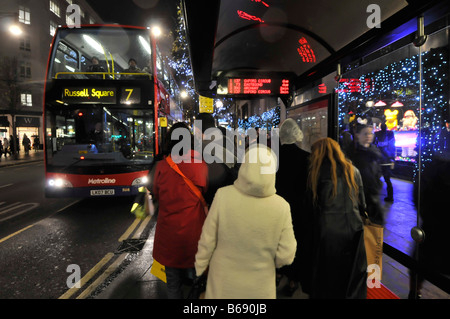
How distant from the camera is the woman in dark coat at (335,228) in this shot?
2.49m

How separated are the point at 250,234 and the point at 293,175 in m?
1.41

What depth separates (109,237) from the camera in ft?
16.9

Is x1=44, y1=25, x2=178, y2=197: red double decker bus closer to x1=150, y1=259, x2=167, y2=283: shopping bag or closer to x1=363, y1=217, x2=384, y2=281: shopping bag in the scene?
x1=150, y1=259, x2=167, y2=283: shopping bag

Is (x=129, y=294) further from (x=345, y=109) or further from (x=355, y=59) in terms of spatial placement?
(x=345, y=109)

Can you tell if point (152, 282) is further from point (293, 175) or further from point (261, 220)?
point (261, 220)

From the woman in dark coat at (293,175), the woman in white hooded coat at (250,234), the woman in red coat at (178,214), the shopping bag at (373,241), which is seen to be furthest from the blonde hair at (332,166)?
the woman in red coat at (178,214)

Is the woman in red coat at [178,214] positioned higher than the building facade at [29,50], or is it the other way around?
the building facade at [29,50]

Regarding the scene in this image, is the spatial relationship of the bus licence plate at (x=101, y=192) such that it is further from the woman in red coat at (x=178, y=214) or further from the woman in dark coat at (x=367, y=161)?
the woman in dark coat at (x=367, y=161)

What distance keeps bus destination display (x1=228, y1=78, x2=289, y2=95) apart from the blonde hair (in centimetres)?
502

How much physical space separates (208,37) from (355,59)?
8.18 ft

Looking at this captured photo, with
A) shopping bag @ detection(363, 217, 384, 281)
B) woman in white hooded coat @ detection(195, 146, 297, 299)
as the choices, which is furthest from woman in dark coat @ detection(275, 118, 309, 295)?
woman in white hooded coat @ detection(195, 146, 297, 299)

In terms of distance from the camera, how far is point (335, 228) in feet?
8.20

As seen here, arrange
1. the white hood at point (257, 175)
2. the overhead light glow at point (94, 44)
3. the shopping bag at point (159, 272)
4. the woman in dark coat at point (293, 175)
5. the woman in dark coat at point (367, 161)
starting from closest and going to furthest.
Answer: the white hood at point (257, 175) → the shopping bag at point (159, 272) → the woman in dark coat at point (293, 175) → the woman in dark coat at point (367, 161) → the overhead light glow at point (94, 44)

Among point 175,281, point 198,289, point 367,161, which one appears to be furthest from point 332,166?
point 367,161
